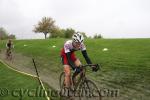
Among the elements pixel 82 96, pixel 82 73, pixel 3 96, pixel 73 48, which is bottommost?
pixel 3 96

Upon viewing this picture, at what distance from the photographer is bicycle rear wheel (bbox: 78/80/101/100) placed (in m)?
10.6

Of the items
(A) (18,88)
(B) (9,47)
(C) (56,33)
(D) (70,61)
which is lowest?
(A) (18,88)

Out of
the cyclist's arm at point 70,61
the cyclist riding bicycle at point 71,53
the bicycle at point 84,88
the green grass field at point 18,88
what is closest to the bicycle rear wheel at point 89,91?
the bicycle at point 84,88

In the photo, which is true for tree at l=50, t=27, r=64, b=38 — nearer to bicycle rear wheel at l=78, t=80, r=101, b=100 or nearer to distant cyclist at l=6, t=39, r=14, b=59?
distant cyclist at l=6, t=39, r=14, b=59

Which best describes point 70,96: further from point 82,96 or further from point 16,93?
point 16,93

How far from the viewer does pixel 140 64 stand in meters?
21.5

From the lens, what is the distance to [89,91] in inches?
426

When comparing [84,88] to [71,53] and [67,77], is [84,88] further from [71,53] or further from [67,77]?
[71,53]

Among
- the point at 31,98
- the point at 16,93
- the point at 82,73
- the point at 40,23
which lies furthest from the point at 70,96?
the point at 40,23

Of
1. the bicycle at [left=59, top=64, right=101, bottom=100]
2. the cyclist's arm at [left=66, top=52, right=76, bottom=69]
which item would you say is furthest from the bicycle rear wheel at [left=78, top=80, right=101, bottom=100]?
the cyclist's arm at [left=66, top=52, right=76, bottom=69]

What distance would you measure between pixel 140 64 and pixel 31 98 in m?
10.5

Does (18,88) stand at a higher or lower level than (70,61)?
lower

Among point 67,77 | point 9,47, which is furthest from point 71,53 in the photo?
point 9,47

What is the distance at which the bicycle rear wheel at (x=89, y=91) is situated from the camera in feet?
34.7
